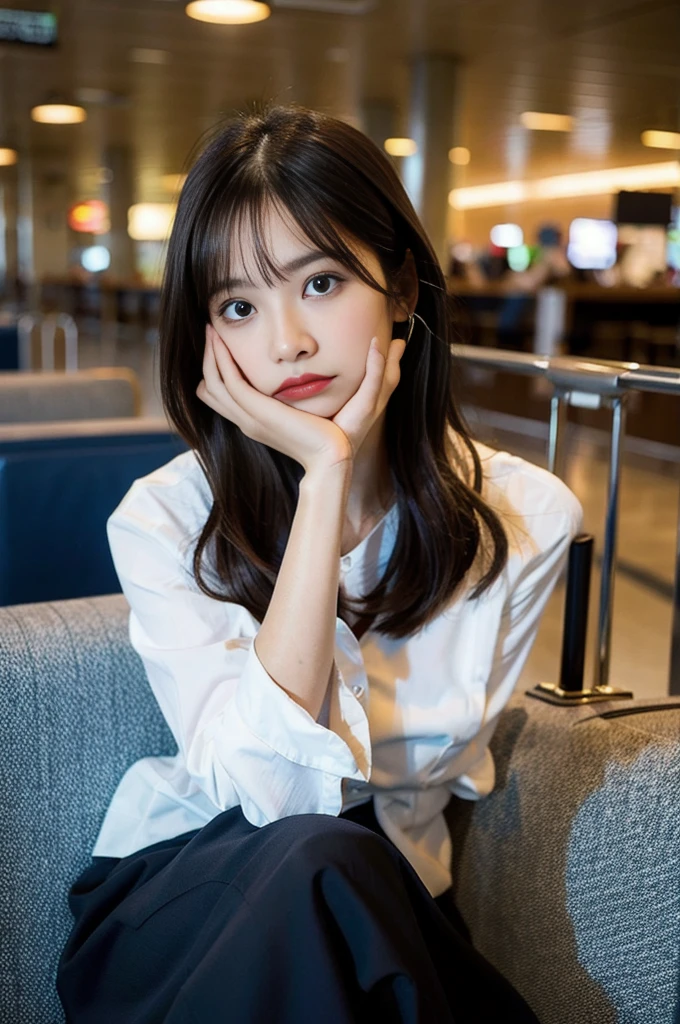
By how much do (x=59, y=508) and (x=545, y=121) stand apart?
1111cm

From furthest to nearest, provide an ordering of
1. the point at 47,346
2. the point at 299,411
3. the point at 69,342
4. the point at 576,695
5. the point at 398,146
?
the point at 398,146 → the point at 69,342 → the point at 47,346 → the point at 576,695 → the point at 299,411

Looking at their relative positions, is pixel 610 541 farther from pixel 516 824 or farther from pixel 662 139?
pixel 662 139

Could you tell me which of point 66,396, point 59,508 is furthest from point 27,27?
point 59,508

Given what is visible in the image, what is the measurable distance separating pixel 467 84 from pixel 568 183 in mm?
12185

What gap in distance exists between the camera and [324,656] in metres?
1.22

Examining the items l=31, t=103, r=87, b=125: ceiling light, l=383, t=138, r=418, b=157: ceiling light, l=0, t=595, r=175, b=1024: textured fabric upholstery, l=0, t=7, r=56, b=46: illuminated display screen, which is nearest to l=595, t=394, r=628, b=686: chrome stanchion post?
l=0, t=595, r=175, b=1024: textured fabric upholstery

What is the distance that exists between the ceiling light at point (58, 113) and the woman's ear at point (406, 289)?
1095 centimetres

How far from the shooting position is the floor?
3654 mm

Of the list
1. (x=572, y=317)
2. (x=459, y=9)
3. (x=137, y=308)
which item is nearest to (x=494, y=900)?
(x=459, y=9)

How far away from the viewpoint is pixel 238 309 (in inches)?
51.6

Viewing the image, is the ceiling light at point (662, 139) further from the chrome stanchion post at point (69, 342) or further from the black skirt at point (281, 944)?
the black skirt at point (281, 944)

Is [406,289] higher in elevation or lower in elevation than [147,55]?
lower

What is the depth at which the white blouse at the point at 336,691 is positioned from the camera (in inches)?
47.3

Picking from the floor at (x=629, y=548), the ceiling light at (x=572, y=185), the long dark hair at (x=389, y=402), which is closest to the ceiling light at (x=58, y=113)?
the floor at (x=629, y=548)
